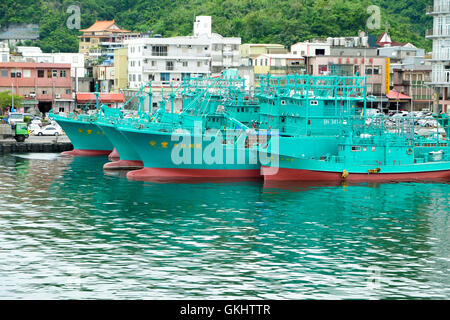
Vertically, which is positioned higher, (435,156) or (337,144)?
(337,144)

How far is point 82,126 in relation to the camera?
234ft

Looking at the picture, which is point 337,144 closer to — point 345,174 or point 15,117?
point 345,174

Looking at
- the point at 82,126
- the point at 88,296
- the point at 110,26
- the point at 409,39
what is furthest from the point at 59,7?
the point at 88,296

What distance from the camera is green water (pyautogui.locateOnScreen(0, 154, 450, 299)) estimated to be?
30.2 metres

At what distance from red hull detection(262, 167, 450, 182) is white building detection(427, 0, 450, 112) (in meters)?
30.2

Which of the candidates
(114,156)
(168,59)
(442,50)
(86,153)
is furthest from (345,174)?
(168,59)

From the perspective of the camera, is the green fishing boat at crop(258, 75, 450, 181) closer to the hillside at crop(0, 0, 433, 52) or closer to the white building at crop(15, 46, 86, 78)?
Answer: the white building at crop(15, 46, 86, 78)

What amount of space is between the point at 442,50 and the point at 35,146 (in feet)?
145

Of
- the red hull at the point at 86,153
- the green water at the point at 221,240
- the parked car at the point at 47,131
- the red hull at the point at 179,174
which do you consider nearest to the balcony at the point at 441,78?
the green water at the point at 221,240

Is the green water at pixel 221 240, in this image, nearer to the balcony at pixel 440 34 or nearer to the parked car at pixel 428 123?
the parked car at pixel 428 123

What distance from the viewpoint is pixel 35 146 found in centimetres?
7356

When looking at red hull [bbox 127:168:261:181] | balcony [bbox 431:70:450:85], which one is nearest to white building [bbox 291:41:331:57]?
balcony [bbox 431:70:450:85]
